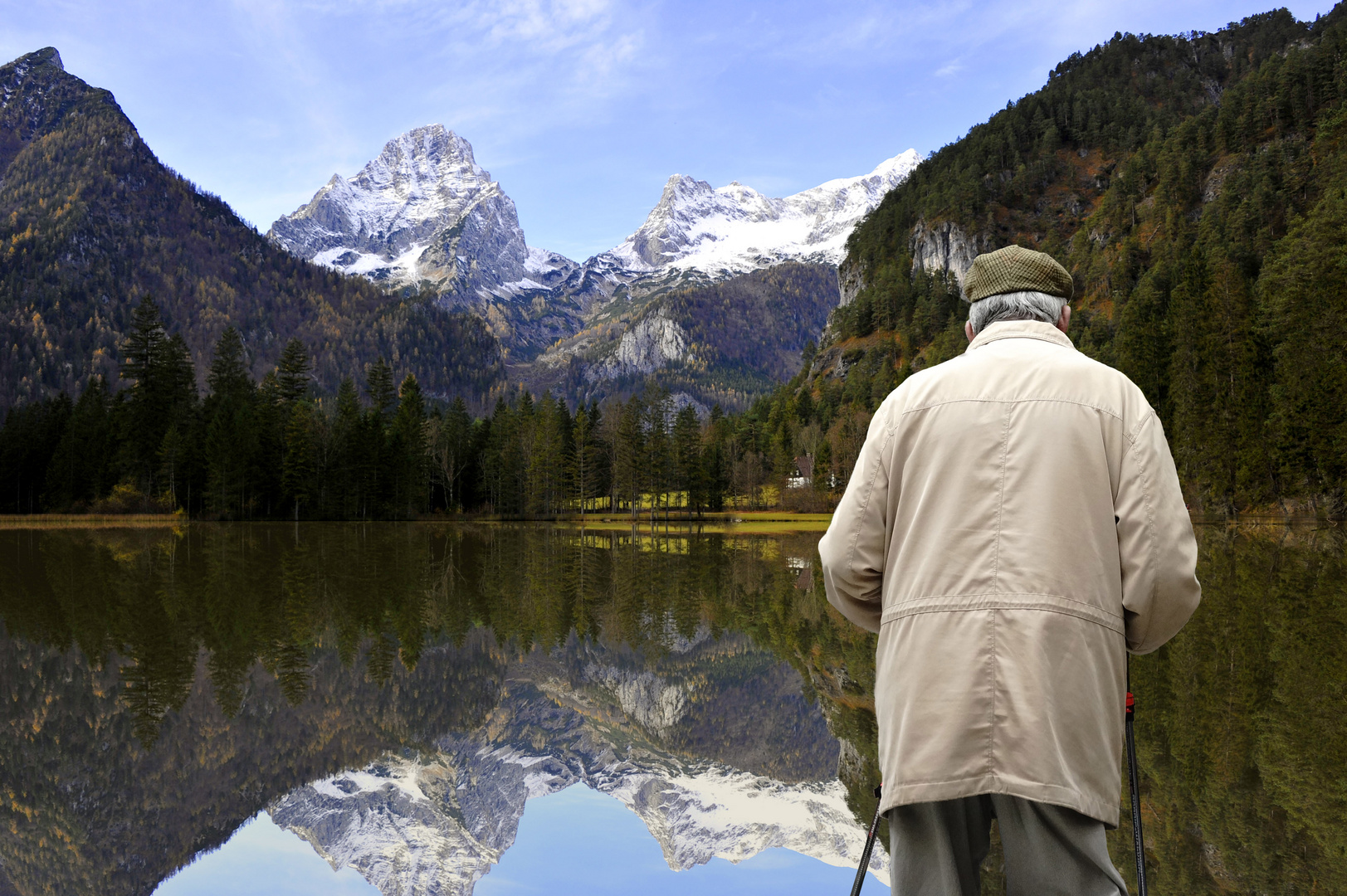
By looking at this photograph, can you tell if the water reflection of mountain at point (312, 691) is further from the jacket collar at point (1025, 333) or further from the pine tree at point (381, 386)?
the pine tree at point (381, 386)

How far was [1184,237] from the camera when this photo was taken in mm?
74625

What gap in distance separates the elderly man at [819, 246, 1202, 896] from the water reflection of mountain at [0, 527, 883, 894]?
126 inches

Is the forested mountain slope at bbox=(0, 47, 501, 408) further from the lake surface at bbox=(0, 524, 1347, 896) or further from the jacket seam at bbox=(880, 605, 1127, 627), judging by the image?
the jacket seam at bbox=(880, 605, 1127, 627)

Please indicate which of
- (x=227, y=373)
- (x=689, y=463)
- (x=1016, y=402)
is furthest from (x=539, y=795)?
(x=227, y=373)

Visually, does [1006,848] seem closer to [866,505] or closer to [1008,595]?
[1008,595]

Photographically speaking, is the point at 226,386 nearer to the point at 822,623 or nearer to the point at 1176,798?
the point at 822,623

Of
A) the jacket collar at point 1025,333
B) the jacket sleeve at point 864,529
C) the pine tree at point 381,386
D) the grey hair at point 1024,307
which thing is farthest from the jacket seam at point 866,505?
the pine tree at point 381,386

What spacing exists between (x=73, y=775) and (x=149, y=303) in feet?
271

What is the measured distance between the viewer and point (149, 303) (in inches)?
3012

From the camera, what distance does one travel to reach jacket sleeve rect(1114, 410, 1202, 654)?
8.26 ft

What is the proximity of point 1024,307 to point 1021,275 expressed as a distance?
4.4 inches

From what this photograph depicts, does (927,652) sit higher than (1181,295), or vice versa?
(1181,295)

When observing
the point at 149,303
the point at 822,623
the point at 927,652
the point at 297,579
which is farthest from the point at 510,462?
the point at 927,652

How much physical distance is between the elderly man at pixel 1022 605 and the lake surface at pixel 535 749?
8.28 feet
